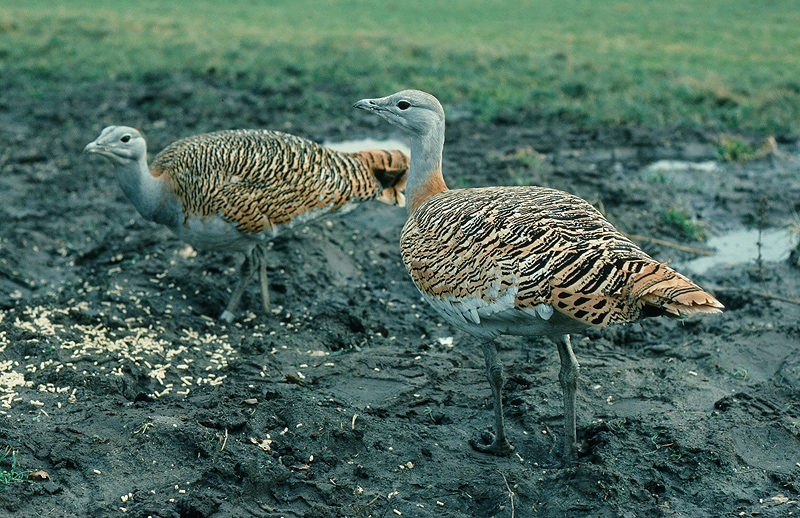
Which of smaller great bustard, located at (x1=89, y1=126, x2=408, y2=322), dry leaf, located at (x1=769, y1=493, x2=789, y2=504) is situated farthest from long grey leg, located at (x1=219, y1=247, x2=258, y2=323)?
dry leaf, located at (x1=769, y1=493, x2=789, y2=504)

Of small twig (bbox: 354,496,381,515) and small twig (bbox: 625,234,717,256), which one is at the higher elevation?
small twig (bbox: 625,234,717,256)

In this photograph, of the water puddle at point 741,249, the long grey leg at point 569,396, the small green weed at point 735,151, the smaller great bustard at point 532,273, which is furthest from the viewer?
the small green weed at point 735,151

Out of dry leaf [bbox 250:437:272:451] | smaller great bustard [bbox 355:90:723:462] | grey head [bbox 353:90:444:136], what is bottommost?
dry leaf [bbox 250:437:272:451]

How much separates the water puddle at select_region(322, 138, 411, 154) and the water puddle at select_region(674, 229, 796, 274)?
391 centimetres

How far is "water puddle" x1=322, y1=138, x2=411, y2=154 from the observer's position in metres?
10.1

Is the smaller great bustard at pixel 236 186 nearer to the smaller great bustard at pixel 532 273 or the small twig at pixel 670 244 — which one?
the smaller great bustard at pixel 532 273

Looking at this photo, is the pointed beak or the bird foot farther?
the pointed beak

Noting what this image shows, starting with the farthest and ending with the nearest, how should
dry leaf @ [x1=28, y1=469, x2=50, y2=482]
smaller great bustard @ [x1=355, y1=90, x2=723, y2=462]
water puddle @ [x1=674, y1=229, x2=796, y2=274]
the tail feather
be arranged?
water puddle @ [x1=674, y1=229, x2=796, y2=274] → dry leaf @ [x1=28, y1=469, x2=50, y2=482] → smaller great bustard @ [x1=355, y1=90, x2=723, y2=462] → the tail feather

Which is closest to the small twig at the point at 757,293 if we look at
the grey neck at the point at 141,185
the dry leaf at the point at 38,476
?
the grey neck at the point at 141,185

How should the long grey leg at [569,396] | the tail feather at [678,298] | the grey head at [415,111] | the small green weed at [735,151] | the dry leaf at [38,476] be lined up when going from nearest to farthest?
the tail feather at [678,298] → the dry leaf at [38,476] → the long grey leg at [569,396] → the grey head at [415,111] → the small green weed at [735,151]

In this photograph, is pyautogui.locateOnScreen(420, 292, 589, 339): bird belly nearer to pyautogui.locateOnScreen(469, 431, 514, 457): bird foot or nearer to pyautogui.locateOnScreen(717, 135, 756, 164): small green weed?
pyautogui.locateOnScreen(469, 431, 514, 457): bird foot

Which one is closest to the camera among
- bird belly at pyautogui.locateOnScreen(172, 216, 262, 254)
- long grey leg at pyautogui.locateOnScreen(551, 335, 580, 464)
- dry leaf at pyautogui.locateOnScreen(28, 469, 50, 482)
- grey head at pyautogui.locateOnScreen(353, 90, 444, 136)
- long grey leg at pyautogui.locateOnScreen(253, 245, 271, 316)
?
dry leaf at pyautogui.locateOnScreen(28, 469, 50, 482)

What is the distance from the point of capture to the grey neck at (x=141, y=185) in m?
6.20

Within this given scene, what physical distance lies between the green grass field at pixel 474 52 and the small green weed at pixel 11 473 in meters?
8.48
